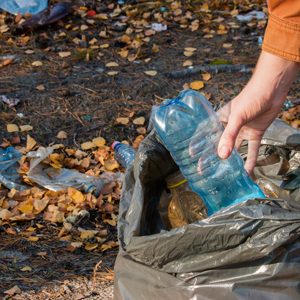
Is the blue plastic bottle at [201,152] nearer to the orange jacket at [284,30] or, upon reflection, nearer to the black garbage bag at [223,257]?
the black garbage bag at [223,257]

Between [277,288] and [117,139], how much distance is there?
235 centimetres

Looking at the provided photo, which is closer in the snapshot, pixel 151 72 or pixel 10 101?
pixel 10 101

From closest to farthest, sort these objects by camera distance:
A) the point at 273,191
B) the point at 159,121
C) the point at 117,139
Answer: the point at 159,121
the point at 273,191
the point at 117,139

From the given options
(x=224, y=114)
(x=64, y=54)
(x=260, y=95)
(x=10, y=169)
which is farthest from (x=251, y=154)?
(x=64, y=54)

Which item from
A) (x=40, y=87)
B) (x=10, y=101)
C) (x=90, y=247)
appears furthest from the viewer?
(x=40, y=87)

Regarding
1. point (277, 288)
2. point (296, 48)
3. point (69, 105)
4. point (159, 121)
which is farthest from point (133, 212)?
point (69, 105)

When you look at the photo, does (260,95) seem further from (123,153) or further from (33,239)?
(123,153)

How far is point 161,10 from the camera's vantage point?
6227mm

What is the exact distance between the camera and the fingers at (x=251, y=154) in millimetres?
2387

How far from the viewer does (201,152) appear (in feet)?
7.79

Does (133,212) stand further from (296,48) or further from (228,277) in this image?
(296,48)

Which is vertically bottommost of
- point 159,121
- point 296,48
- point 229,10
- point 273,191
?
point 229,10

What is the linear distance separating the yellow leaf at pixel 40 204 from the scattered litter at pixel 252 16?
3.08 m

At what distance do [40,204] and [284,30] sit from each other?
198cm
